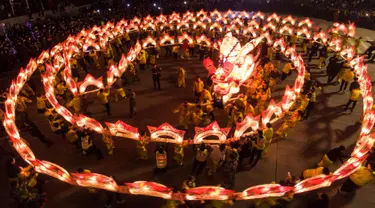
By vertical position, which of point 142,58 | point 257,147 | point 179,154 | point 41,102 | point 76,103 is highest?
point 142,58

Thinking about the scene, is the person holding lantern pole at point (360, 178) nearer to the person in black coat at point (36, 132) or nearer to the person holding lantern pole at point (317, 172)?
the person holding lantern pole at point (317, 172)

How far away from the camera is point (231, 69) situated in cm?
1277

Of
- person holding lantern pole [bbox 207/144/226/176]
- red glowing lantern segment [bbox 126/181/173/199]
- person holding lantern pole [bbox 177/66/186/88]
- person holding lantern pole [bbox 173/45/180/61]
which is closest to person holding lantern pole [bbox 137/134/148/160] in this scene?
person holding lantern pole [bbox 207/144/226/176]

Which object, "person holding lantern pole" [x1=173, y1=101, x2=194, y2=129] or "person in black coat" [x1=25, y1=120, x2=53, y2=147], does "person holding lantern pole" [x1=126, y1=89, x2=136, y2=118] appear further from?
"person in black coat" [x1=25, y1=120, x2=53, y2=147]

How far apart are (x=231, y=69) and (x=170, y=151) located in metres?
4.83

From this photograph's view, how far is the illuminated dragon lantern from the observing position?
12.2 metres

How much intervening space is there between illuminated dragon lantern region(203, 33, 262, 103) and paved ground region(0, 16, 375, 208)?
4.34 ft

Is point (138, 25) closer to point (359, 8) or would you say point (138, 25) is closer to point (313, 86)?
point (313, 86)

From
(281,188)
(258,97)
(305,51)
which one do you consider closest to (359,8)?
(305,51)

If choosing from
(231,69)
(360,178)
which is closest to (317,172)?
(360,178)

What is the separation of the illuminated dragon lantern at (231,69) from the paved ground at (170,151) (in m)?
1.32

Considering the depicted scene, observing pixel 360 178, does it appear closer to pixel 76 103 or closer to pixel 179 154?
pixel 179 154

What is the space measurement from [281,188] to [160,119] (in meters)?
6.89

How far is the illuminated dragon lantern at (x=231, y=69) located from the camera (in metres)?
12.2
